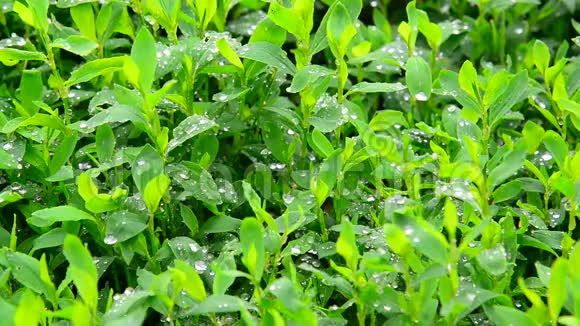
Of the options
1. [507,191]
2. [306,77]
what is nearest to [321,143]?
[306,77]

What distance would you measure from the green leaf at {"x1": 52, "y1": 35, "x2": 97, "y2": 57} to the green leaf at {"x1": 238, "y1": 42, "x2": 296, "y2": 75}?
0.95 feet

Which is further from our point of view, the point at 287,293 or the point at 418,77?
the point at 418,77

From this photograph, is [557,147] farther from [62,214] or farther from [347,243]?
[62,214]

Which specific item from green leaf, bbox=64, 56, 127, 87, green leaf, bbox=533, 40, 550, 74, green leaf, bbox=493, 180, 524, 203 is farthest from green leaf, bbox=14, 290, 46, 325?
green leaf, bbox=533, 40, 550, 74

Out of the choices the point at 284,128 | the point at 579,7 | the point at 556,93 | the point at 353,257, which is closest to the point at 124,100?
the point at 284,128

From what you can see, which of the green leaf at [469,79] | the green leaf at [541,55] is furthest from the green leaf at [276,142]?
the green leaf at [541,55]

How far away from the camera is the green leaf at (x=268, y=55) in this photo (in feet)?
5.43

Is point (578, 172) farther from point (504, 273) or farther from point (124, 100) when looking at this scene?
point (124, 100)

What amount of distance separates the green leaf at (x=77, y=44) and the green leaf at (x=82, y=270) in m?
0.47

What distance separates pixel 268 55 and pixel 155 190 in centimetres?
37

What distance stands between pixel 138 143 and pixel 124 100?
32 cm

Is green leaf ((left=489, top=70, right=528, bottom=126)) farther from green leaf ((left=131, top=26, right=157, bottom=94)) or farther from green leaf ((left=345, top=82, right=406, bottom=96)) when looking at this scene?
green leaf ((left=131, top=26, right=157, bottom=94))

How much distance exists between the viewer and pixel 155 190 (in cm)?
148

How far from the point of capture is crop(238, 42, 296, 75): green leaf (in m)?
1.66
